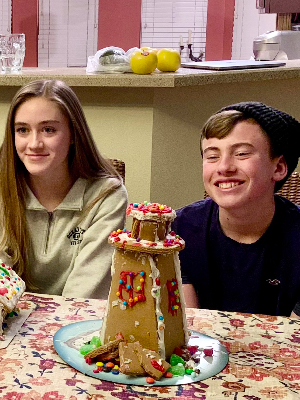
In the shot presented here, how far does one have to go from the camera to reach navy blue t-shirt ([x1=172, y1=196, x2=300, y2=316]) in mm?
1533

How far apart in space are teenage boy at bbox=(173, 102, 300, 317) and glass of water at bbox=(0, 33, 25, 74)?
141 cm

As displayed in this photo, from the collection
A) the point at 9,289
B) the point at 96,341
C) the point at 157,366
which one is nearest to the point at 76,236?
the point at 9,289

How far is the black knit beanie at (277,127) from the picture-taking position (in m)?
1.45

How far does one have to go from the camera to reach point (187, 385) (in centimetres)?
96

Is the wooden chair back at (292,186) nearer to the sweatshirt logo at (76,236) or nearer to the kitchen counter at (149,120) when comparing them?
the sweatshirt logo at (76,236)

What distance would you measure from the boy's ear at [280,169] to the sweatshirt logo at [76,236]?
1.85 feet

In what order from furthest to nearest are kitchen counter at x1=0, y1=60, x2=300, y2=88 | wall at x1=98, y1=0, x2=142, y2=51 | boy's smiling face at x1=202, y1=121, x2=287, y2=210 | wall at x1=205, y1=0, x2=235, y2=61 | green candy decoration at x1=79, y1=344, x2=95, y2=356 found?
1. wall at x1=98, y1=0, x2=142, y2=51
2. wall at x1=205, y1=0, x2=235, y2=61
3. kitchen counter at x1=0, y1=60, x2=300, y2=88
4. boy's smiling face at x1=202, y1=121, x2=287, y2=210
5. green candy decoration at x1=79, y1=344, x2=95, y2=356

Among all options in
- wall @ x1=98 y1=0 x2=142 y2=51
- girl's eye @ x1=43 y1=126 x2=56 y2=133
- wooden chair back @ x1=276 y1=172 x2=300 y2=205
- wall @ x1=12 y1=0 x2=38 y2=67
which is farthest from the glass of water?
wall @ x1=12 y1=0 x2=38 y2=67

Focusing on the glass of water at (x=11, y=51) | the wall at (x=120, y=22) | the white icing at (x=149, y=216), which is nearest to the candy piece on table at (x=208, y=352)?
the white icing at (x=149, y=216)

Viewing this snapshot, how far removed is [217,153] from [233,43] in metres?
5.33

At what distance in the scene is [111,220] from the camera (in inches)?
69.6

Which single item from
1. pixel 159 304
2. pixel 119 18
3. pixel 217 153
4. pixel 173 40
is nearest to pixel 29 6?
pixel 119 18

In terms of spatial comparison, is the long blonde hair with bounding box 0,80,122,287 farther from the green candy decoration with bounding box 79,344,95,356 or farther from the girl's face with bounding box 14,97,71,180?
the green candy decoration with bounding box 79,344,95,356

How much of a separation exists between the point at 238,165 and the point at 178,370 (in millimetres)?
553
